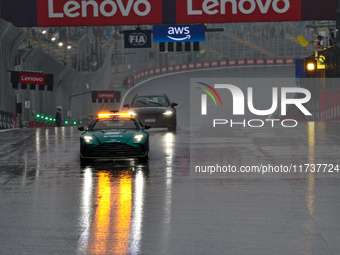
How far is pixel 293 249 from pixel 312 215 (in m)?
2.28

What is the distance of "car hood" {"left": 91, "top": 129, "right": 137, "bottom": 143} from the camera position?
1748 cm

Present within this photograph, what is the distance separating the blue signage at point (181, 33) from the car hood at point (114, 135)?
21.1 meters

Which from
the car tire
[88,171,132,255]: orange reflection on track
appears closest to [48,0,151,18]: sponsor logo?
→ the car tire

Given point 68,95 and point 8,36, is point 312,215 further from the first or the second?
point 68,95

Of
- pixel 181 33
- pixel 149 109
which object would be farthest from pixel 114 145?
pixel 181 33

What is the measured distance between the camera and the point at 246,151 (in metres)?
20.2

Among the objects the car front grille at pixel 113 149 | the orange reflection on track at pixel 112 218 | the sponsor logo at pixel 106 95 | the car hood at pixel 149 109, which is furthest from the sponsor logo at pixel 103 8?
the sponsor logo at pixel 106 95

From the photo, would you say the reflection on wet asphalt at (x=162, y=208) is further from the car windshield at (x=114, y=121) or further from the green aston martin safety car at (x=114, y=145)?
the car windshield at (x=114, y=121)

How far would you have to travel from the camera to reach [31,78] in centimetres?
4084

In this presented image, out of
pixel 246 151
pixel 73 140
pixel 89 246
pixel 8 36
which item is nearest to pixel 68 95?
pixel 8 36

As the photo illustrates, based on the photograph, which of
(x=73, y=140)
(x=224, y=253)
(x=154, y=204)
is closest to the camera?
(x=224, y=253)

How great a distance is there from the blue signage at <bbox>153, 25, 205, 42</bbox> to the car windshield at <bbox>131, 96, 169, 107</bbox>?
28.7 feet

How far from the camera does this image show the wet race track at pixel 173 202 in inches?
321

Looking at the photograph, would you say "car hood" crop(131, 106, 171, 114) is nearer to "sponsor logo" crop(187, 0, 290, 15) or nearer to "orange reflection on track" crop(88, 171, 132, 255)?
"sponsor logo" crop(187, 0, 290, 15)
